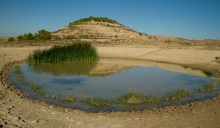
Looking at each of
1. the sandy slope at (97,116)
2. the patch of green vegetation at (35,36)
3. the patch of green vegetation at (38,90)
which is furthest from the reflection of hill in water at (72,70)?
the patch of green vegetation at (35,36)

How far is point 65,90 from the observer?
10.8 m

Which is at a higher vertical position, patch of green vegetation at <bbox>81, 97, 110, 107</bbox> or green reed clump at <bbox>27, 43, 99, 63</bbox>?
green reed clump at <bbox>27, 43, 99, 63</bbox>

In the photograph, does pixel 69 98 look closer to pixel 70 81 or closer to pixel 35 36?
pixel 70 81

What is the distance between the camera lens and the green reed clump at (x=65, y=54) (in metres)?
19.7

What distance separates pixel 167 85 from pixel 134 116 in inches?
234

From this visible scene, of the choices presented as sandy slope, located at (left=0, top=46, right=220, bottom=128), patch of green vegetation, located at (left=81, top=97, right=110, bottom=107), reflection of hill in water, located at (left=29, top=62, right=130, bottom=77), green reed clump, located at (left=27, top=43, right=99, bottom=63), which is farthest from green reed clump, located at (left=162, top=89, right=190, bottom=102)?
green reed clump, located at (left=27, top=43, right=99, bottom=63)

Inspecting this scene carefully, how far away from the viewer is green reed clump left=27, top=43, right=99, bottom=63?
19734mm

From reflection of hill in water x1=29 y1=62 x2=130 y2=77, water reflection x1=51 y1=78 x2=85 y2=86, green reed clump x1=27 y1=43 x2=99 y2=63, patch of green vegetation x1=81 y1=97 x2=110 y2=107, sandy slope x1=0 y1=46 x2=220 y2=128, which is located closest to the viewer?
sandy slope x1=0 y1=46 x2=220 y2=128

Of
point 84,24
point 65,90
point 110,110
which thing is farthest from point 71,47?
point 84,24

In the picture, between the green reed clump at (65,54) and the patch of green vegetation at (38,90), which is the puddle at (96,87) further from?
the green reed clump at (65,54)

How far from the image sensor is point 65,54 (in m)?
20.8

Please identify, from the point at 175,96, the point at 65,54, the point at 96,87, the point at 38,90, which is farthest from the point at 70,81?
the point at 65,54

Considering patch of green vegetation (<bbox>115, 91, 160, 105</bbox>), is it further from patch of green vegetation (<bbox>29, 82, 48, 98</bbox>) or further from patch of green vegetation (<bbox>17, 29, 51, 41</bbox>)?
patch of green vegetation (<bbox>17, 29, 51, 41</bbox>)

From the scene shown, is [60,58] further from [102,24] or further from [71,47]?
[102,24]
